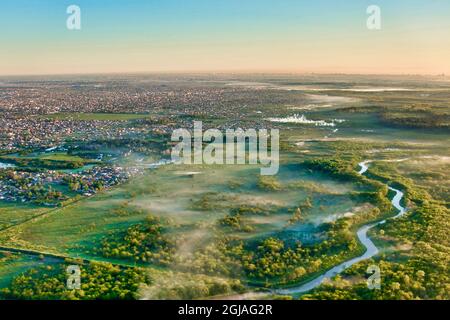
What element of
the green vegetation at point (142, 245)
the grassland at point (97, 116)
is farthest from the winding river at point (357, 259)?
the grassland at point (97, 116)

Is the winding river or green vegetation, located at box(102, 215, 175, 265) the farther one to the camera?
green vegetation, located at box(102, 215, 175, 265)

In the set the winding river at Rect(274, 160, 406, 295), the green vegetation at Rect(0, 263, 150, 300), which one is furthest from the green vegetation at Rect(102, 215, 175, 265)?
the winding river at Rect(274, 160, 406, 295)

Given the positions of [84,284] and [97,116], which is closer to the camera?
[84,284]

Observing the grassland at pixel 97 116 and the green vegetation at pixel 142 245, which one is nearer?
the green vegetation at pixel 142 245

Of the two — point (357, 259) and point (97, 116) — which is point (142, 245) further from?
point (97, 116)

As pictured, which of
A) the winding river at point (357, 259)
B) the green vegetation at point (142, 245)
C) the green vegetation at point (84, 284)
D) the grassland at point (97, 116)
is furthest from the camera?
the grassland at point (97, 116)

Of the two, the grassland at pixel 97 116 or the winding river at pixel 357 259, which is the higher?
the grassland at pixel 97 116

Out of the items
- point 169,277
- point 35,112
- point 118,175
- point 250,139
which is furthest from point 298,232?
point 35,112

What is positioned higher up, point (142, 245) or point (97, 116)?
point (97, 116)

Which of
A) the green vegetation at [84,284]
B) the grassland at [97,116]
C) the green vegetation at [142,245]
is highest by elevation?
the grassland at [97,116]

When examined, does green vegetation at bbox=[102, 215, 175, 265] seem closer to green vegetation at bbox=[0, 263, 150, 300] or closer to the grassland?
green vegetation at bbox=[0, 263, 150, 300]

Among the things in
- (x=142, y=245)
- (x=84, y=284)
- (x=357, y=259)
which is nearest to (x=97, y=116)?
(x=142, y=245)

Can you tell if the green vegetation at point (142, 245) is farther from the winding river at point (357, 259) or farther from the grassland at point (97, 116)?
A: the grassland at point (97, 116)
